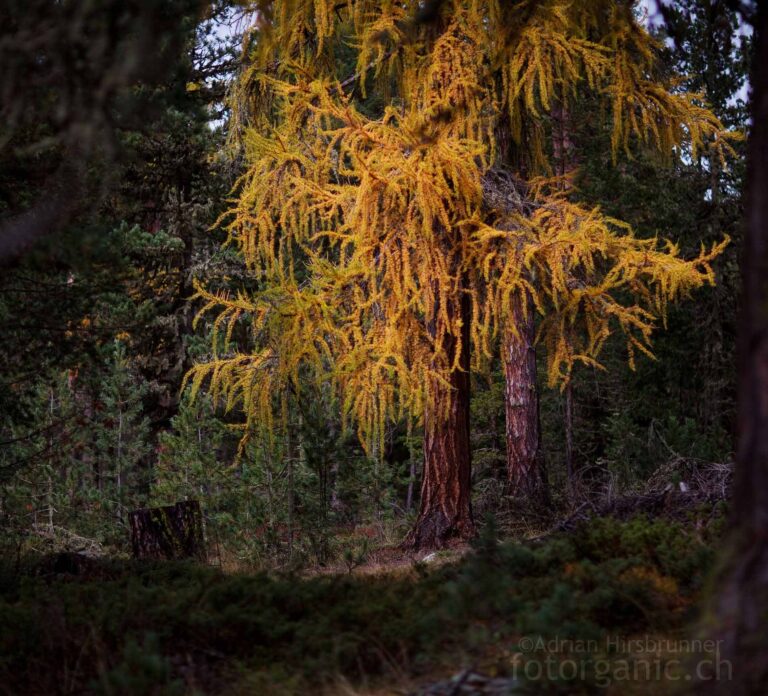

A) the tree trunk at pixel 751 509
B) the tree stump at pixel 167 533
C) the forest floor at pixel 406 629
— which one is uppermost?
the tree trunk at pixel 751 509

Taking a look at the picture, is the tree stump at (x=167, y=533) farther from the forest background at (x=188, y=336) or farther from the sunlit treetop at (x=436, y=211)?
the sunlit treetop at (x=436, y=211)

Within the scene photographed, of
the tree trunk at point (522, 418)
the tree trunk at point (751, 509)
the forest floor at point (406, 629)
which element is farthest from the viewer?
the tree trunk at point (522, 418)

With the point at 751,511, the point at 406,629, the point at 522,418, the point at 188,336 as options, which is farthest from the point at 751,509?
the point at 188,336

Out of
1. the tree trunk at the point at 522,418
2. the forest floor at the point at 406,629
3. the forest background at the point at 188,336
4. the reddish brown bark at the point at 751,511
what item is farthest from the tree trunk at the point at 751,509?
the tree trunk at the point at 522,418

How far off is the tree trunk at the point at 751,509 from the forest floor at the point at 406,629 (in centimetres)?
38

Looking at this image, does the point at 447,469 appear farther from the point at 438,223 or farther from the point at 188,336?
the point at 188,336

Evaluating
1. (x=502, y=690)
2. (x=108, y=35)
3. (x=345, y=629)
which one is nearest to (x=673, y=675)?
(x=502, y=690)

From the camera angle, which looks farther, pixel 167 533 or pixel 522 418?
pixel 522 418

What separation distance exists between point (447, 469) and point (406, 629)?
227 inches

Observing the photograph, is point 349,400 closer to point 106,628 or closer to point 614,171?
point 106,628

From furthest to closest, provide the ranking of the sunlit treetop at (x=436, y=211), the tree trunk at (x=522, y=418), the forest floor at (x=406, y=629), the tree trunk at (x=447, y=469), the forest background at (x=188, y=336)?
1. the tree trunk at (x=522, y=418)
2. the tree trunk at (x=447, y=469)
3. the sunlit treetop at (x=436, y=211)
4. the forest background at (x=188, y=336)
5. the forest floor at (x=406, y=629)

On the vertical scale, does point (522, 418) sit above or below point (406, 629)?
above

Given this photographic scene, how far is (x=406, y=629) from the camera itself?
4695mm

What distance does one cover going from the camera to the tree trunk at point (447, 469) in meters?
10.4
